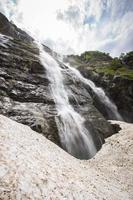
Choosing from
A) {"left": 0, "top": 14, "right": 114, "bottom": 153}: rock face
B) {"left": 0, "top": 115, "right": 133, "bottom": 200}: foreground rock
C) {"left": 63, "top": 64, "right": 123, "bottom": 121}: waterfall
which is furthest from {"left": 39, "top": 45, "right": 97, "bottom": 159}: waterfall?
{"left": 63, "top": 64, "right": 123, "bottom": 121}: waterfall

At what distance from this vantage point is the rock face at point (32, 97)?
1758 centimetres

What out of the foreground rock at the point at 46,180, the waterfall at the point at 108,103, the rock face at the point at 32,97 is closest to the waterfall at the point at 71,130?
the rock face at the point at 32,97

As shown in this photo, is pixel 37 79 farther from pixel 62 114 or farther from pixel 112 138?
pixel 112 138

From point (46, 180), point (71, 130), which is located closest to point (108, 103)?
point (71, 130)

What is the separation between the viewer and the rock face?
17.6m

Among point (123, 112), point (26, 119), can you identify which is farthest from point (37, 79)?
point (123, 112)

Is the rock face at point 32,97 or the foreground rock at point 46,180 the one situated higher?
the rock face at point 32,97

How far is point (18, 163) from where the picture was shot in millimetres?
8219

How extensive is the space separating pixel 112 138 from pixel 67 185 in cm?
1437

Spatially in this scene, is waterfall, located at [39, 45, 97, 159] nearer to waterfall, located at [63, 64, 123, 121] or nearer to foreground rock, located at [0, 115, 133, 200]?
foreground rock, located at [0, 115, 133, 200]

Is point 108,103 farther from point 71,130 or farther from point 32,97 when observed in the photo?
point 32,97

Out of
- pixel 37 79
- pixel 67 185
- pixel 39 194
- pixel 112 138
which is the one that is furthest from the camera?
pixel 37 79

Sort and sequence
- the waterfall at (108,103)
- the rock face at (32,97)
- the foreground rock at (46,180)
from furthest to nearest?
the waterfall at (108,103) → the rock face at (32,97) → the foreground rock at (46,180)

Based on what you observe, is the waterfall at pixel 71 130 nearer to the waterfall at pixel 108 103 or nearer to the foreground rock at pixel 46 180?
the foreground rock at pixel 46 180
